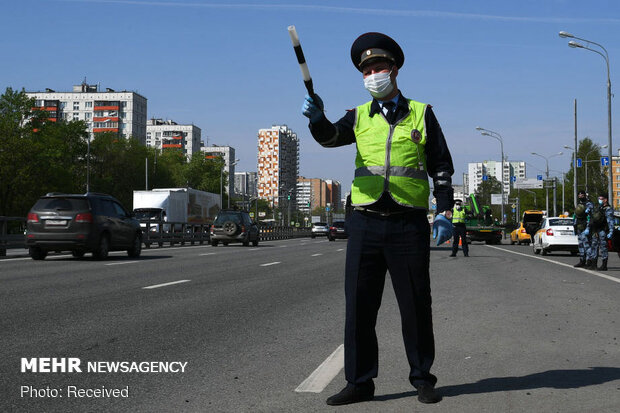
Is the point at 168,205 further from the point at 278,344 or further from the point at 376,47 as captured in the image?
the point at 376,47

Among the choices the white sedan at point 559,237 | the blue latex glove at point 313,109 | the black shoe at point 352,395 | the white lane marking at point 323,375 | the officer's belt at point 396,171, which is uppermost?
the blue latex glove at point 313,109

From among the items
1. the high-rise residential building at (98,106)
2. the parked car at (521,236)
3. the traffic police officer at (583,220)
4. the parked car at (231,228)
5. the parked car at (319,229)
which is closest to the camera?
the traffic police officer at (583,220)

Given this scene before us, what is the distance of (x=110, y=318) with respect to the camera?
816 centimetres

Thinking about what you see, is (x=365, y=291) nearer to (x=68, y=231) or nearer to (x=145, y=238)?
(x=68, y=231)

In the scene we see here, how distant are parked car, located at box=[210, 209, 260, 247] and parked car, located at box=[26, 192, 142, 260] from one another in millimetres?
→ 15255

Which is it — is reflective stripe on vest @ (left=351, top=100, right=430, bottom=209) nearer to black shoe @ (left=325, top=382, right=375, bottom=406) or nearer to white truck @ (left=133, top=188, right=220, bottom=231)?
black shoe @ (left=325, top=382, right=375, bottom=406)

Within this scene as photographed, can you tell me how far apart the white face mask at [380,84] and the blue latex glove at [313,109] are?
16.0 inches

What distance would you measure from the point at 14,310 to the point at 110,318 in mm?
1327

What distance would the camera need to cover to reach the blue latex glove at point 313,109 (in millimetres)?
4574

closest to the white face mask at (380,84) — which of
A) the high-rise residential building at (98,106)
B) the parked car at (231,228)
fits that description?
the parked car at (231,228)

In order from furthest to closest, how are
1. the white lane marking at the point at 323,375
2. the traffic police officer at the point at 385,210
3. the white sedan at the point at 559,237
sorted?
1. the white sedan at the point at 559,237
2. the white lane marking at the point at 323,375
3. the traffic police officer at the point at 385,210

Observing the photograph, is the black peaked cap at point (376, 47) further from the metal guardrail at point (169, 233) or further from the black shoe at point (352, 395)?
the metal guardrail at point (169, 233)

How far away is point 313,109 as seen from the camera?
15.0ft

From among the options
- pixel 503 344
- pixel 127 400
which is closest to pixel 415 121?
pixel 127 400
